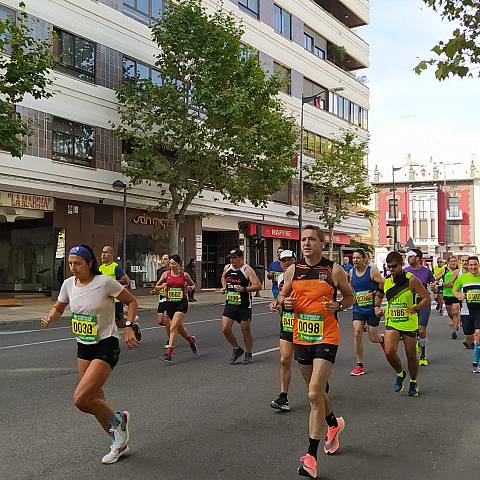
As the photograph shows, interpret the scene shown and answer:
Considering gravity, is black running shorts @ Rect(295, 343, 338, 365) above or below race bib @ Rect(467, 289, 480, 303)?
below

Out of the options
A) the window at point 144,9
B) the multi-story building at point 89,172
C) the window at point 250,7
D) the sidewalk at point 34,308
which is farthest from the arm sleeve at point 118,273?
the window at point 250,7

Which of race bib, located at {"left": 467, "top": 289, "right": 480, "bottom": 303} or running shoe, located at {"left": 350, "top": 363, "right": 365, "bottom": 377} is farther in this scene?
race bib, located at {"left": 467, "top": 289, "right": 480, "bottom": 303}

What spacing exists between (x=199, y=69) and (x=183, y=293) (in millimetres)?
14830

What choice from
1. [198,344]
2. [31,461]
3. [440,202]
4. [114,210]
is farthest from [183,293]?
[440,202]

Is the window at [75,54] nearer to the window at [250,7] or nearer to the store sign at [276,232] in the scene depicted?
the window at [250,7]

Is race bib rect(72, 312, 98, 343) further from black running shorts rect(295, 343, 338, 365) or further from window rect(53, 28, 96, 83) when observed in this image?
window rect(53, 28, 96, 83)

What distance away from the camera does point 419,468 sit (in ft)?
15.9

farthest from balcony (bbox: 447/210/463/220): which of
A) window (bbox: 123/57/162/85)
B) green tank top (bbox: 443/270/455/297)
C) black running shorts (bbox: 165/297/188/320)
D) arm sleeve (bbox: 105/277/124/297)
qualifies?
arm sleeve (bbox: 105/277/124/297)

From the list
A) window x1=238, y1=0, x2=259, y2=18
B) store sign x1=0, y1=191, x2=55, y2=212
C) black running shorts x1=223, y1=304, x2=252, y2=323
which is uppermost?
window x1=238, y1=0, x2=259, y2=18

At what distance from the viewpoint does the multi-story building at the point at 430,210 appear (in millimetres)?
73812

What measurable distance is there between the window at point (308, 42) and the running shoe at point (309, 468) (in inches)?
1477

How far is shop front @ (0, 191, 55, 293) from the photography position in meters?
23.3

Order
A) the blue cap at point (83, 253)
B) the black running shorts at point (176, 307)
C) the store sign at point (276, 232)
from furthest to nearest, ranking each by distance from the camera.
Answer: the store sign at point (276, 232)
the black running shorts at point (176, 307)
the blue cap at point (83, 253)

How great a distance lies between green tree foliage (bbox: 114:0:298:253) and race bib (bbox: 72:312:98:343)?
17765mm
